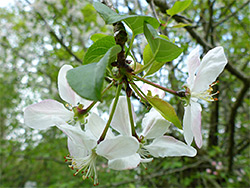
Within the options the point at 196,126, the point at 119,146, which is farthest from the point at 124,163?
the point at 196,126

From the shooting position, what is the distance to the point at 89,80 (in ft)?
0.95

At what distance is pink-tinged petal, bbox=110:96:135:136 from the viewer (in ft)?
1.62

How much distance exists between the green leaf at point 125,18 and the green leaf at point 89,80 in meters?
0.09

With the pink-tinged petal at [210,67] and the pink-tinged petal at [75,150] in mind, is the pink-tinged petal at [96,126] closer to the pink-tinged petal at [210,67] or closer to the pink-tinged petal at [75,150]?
the pink-tinged petal at [75,150]

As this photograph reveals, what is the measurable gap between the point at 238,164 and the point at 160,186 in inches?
37.1

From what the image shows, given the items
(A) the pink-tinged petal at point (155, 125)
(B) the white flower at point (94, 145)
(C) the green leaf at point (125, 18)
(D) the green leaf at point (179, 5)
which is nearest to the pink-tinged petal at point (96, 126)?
(B) the white flower at point (94, 145)

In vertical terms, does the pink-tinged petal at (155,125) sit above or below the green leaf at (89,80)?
below

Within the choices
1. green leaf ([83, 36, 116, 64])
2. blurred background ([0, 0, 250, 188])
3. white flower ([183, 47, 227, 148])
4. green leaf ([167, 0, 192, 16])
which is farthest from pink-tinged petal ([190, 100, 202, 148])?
blurred background ([0, 0, 250, 188])

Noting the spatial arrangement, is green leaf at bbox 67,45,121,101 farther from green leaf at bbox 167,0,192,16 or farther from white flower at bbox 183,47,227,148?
green leaf at bbox 167,0,192,16

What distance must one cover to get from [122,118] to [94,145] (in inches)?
3.8

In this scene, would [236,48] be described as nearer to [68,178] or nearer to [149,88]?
[149,88]

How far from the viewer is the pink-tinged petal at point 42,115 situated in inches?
18.2

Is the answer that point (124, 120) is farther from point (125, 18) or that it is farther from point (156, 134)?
point (125, 18)

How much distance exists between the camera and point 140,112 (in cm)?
195
